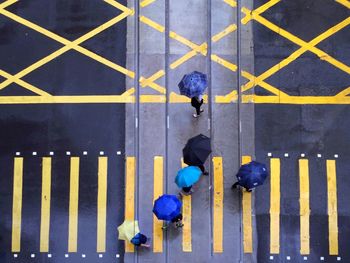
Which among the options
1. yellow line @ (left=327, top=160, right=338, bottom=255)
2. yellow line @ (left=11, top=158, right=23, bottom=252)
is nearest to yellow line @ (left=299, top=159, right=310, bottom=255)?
yellow line @ (left=327, top=160, right=338, bottom=255)

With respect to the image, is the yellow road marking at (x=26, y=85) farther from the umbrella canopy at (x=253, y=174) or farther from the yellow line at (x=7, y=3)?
the umbrella canopy at (x=253, y=174)

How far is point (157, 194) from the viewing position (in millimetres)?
15234

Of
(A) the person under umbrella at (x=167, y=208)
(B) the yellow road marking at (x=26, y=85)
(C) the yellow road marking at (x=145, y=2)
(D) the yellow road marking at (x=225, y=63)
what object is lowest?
(A) the person under umbrella at (x=167, y=208)

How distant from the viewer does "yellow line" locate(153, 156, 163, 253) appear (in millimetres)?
14953

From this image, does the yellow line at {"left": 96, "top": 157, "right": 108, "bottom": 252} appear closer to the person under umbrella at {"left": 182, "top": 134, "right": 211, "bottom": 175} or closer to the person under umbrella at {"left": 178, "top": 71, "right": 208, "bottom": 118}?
the person under umbrella at {"left": 182, "top": 134, "right": 211, "bottom": 175}

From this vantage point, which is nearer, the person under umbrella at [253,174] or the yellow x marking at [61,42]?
the person under umbrella at [253,174]

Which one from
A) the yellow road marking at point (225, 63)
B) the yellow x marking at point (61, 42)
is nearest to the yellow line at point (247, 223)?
the yellow road marking at point (225, 63)

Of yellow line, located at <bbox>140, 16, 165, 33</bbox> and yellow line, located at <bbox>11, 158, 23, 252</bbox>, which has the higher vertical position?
yellow line, located at <bbox>140, 16, 165, 33</bbox>

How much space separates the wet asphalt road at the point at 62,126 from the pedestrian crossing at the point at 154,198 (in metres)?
0.04

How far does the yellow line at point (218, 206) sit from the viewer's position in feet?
49.2

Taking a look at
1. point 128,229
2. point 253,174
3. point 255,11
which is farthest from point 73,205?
point 255,11

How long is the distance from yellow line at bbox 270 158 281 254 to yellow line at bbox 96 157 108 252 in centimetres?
472

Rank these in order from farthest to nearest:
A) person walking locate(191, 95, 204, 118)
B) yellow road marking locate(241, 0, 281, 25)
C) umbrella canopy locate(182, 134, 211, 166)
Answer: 1. yellow road marking locate(241, 0, 281, 25)
2. person walking locate(191, 95, 204, 118)
3. umbrella canopy locate(182, 134, 211, 166)

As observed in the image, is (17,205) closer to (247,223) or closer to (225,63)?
(247,223)
